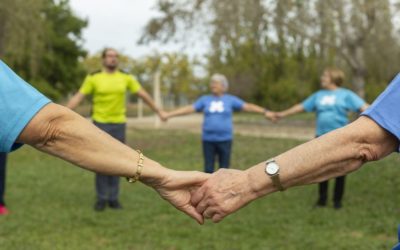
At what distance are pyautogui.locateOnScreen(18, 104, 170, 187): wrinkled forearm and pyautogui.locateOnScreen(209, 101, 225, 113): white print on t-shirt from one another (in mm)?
6051

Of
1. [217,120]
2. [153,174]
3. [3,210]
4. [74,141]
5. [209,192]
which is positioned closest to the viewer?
[74,141]

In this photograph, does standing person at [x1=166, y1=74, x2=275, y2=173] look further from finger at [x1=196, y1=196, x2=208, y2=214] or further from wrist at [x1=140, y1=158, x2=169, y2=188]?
wrist at [x1=140, y1=158, x2=169, y2=188]

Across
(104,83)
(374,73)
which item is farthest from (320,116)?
(374,73)

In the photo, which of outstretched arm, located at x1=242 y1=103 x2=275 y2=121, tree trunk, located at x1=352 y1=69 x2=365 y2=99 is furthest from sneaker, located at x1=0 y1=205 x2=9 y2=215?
tree trunk, located at x1=352 y1=69 x2=365 y2=99

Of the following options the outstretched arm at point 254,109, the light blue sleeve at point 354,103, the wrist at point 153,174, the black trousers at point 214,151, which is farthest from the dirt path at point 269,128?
the wrist at point 153,174

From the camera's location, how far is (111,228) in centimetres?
652

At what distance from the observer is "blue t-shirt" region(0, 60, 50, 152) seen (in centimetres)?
209

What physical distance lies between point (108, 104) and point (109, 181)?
106 centimetres

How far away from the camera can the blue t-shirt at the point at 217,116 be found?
337 inches

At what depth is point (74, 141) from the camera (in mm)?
2367

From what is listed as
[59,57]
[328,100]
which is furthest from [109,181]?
[59,57]

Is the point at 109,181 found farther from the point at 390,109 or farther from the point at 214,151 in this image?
the point at 390,109

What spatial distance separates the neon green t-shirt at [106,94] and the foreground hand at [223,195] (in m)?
4.83

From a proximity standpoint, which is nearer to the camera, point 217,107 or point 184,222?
point 184,222
